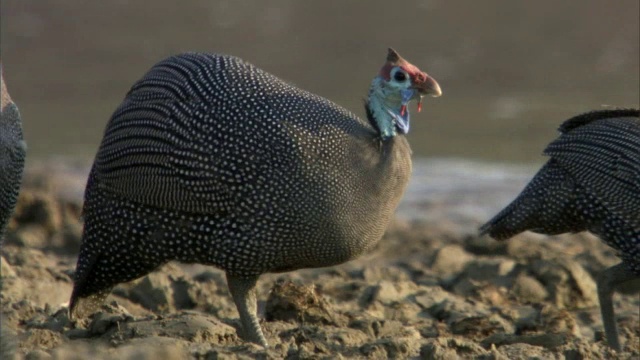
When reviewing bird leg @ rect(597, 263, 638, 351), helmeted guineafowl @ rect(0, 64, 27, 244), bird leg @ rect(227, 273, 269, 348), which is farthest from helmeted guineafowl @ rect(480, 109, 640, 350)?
helmeted guineafowl @ rect(0, 64, 27, 244)

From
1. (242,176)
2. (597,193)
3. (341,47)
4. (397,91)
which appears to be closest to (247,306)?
(242,176)

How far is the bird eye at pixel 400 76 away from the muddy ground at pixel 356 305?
1227 millimetres

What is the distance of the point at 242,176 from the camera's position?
20.9 feet

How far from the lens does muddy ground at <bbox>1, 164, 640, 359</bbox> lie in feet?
19.5

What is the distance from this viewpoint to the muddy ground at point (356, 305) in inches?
234

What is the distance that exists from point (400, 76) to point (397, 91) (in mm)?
74

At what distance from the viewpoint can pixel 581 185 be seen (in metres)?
7.57

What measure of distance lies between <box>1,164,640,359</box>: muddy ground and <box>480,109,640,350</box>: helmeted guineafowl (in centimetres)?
43

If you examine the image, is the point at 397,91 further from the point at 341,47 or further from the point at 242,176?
the point at 341,47

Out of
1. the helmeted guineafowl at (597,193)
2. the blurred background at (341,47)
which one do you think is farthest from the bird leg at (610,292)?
the blurred background at (341,47)

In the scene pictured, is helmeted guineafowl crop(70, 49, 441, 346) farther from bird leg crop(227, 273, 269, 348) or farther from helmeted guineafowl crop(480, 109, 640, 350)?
helmeted guineafowl crop(480, 109, 640, 350)

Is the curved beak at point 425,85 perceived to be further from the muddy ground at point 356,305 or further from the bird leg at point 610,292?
the bird leg at point 610,292

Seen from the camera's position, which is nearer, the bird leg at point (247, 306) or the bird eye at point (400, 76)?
the bird leg at point (247, 306)

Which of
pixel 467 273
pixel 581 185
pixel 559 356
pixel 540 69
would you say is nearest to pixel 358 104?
pixel 540 69
